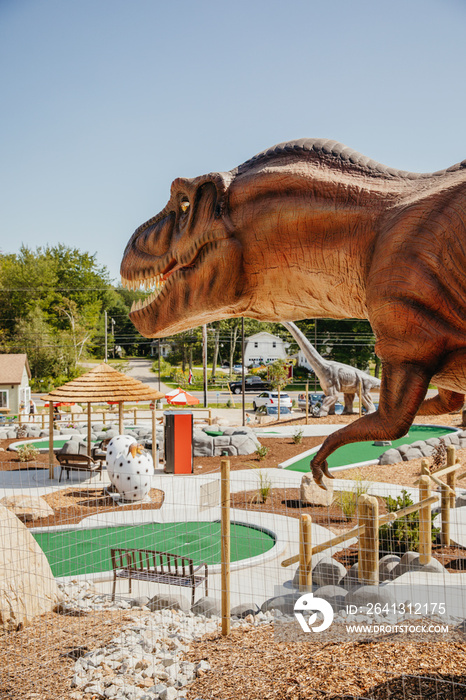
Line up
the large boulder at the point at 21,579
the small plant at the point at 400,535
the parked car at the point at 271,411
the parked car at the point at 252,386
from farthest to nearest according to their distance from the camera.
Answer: the parked car at the point at 252,386, the parked car at the point at 271,411, the small plant at the point at 400,535, the large boulder at the point at 21,579

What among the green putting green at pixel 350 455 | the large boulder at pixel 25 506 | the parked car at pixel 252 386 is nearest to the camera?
the large boulder at pixel 25 506

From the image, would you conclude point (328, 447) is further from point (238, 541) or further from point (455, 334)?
point (238, 541)

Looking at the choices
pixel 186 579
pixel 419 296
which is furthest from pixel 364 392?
pixel 419 296

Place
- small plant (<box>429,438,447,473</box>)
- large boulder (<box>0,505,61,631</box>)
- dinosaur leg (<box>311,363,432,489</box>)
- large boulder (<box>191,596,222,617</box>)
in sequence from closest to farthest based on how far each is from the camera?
dinosaur leg (<box>311,363,432,489</box>) → large boulder (<box>0,505,61,631</box>) → large boulder (<box>191,596,222,617</box>) → small plant (<box>429,438,447,473</box>)

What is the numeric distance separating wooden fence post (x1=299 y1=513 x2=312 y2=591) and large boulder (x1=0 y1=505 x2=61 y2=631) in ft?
8.07

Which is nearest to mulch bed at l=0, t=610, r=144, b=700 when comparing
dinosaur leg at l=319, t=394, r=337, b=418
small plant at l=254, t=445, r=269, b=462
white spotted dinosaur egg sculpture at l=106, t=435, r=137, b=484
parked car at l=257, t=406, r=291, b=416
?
white spotted dinosaur egg sculpture at l=106, t=435, r=137, b=484

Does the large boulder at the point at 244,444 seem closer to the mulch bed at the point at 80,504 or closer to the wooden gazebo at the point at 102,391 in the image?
the wooden gazebo at the point at 102,391

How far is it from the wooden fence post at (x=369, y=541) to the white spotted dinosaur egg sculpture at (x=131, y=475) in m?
5.81

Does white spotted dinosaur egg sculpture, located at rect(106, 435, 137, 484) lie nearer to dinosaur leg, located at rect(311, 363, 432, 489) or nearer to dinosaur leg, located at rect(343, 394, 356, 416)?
dinosaur leg, located at rect(311, 363, 432, 489)

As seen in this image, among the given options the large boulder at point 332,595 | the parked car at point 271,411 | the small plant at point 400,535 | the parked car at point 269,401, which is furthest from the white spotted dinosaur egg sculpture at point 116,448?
the parked car at point 269,401

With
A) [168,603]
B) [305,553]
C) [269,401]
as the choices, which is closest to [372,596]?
[305,553]

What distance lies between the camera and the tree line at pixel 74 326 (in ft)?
152

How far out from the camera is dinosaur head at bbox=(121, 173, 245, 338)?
2.46 meters

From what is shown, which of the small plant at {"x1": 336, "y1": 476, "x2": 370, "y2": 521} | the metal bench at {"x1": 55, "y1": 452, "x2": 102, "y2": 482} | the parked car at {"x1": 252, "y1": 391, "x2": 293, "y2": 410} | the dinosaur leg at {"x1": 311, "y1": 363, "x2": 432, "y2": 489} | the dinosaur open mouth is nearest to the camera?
the dinosaur leg at {"x1": 311, "y1": 363, "x2": 432, "y2": 489}
